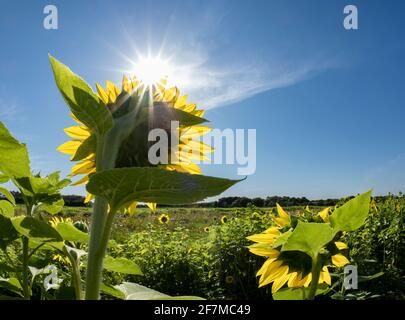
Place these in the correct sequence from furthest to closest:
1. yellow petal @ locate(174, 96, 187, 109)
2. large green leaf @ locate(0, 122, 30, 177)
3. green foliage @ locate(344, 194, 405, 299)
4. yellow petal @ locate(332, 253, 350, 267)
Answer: green foliage @ locate(344, 194, 405, 299), yellow petal @ locate(332, 253, 350, 267), yellow petal @ locate(174, 96, 187, 109), large green leaf @ locate(0, 122, 30, 177)

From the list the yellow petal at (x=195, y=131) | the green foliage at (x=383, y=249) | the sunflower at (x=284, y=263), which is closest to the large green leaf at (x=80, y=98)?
the yellow petal at (x=195, y=131)

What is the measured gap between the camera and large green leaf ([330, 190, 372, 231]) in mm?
539

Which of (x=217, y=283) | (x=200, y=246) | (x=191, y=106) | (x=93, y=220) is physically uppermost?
(x=191, y=106)

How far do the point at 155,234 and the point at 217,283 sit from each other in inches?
58.3

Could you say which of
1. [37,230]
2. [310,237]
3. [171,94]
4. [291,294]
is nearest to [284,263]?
[291,294]

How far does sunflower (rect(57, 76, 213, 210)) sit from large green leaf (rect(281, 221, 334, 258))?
202 mm

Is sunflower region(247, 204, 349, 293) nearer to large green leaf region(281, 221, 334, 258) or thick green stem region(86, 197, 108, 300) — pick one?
large green leaf region(281, 221, 334, 258)

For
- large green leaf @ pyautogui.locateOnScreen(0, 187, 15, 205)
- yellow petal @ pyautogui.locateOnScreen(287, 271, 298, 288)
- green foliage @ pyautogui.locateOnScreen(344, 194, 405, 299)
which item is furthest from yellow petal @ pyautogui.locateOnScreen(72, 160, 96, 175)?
green foliage @ pyautogui.locateOnScreen(344, 194, 405, 299)

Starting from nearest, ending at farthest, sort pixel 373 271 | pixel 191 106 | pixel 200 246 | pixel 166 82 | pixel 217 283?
pixel 166 82 → pixel 191 106 → pixel 373 271 → pixel 217 283 → pixel 200 246

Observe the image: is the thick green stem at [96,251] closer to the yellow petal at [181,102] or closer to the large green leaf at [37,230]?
the large green leaf at [37,230]

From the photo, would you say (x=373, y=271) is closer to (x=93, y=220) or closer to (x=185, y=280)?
(x=185, y=280)

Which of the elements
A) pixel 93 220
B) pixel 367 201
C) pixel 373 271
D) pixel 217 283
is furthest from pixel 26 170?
pixel 217 283

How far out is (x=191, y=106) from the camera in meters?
0.78
